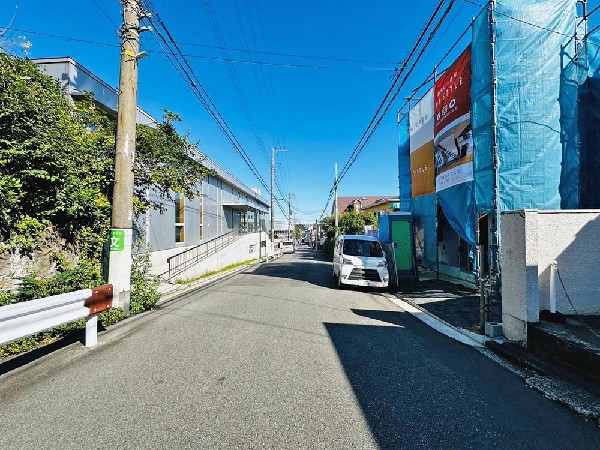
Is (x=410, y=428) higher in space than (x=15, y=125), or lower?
lower

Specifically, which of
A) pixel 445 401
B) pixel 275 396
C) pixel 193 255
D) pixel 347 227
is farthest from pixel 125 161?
pixel 347 227

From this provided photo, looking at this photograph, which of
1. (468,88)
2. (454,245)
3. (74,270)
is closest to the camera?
(74,270)

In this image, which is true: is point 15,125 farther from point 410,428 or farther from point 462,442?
point 462,442

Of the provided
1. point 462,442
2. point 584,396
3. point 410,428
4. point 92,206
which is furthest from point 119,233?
point 584,396

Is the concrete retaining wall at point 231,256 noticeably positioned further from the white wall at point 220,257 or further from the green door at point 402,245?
the green door at point 402,245

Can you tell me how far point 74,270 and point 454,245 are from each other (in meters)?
12.7

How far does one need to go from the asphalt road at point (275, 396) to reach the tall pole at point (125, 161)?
1.03 m

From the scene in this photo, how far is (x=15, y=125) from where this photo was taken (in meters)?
4.82

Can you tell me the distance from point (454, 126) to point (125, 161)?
9.41 meters

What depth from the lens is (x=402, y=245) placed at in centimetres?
1203

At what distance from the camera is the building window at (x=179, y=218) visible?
1639 cm

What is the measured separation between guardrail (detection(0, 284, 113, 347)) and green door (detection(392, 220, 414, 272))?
31.3ft

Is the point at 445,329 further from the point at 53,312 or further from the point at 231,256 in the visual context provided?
the point at 231,256

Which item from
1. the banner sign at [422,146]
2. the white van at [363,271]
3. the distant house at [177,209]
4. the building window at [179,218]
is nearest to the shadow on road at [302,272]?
the white van at [363,271]
